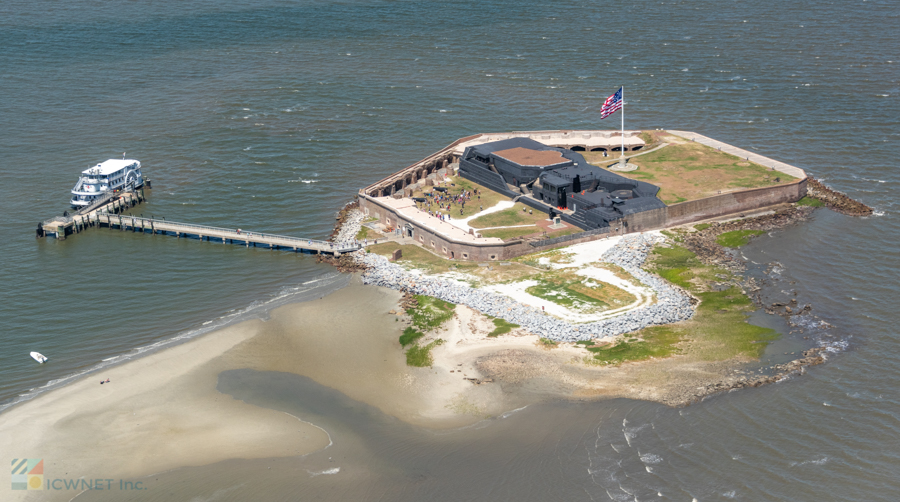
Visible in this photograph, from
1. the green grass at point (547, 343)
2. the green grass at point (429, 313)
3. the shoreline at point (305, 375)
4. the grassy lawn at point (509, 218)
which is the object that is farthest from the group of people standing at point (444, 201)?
the green grass at point (547, 343)

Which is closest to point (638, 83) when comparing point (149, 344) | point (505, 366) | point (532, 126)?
point (532, 126)

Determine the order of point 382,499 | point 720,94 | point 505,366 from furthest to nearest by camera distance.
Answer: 1. point 720,94
2. point 505,366
3. point 382,499

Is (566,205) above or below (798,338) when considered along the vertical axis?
above

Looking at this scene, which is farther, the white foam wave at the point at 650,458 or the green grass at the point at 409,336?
the green grass at the point at 409,336

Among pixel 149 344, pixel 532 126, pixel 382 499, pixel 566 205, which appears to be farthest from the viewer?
pixel 532 126

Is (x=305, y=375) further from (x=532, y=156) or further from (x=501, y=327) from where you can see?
(x=532, y=156)

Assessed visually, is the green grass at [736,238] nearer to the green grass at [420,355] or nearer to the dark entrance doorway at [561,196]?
the dark entrance doorway at [561,196]

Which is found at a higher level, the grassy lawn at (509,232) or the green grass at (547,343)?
the grassy lawn at (509,232)

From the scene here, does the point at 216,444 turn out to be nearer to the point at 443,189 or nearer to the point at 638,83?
the point at 443,189
